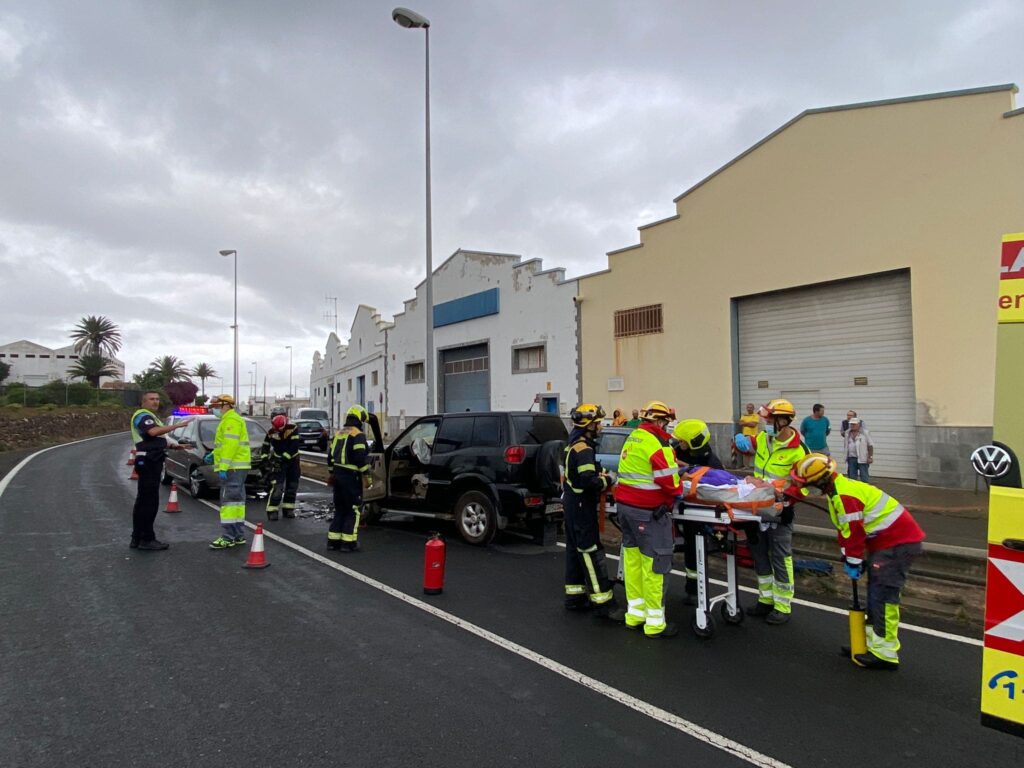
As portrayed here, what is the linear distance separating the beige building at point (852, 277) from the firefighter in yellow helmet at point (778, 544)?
8.32 metres

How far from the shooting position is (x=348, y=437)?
7.72 meters

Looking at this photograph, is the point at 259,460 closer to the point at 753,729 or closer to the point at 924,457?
the point at 753,729

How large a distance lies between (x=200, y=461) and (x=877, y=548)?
11.0 meters

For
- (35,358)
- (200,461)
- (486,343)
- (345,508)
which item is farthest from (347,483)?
(35,358)

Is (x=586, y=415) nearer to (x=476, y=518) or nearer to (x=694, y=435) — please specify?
(x=694, y=435)

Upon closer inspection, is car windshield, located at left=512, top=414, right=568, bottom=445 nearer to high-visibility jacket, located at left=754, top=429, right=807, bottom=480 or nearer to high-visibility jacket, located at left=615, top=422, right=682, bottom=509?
high-visibility jacket, located at left=615, top=422, right=682, bottom=509

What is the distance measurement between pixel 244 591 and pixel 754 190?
1378 cm

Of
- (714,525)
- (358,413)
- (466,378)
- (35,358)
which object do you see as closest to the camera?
(714,525)

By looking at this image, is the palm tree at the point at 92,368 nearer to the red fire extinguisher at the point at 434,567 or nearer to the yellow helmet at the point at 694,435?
the red fire extinguisher at the point at 434,567

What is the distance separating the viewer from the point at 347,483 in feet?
24.9

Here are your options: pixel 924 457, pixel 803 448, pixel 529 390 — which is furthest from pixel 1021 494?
pixel 529 390

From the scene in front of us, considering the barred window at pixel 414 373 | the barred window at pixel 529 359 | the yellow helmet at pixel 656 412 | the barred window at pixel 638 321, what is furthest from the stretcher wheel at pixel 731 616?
the barred window at pixel 414 373

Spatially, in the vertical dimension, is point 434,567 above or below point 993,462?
below

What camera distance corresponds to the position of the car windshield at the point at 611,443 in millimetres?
10867
